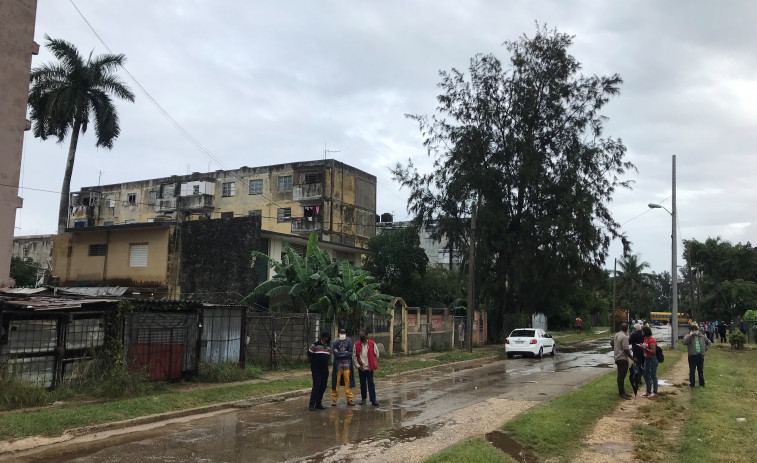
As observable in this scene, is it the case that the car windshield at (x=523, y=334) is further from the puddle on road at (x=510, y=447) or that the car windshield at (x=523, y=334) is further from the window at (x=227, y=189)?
the window at (x=227, y=189)

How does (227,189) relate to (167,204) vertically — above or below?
above

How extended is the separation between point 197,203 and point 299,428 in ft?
175

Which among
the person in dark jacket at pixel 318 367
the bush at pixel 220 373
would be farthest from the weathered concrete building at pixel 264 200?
the person in dark jacket at pixel 318 367

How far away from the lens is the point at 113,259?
32.5 m

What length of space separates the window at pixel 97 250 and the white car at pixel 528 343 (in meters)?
22.7

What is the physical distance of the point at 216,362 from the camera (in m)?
16.7

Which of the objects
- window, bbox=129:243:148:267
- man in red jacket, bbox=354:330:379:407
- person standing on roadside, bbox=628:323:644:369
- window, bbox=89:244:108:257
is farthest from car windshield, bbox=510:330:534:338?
window, bbox=89:244:108:257

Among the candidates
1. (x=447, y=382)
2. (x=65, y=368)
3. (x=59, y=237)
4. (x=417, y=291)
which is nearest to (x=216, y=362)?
(x=65, y=368)

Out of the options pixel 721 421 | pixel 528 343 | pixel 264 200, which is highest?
pixel 264 200

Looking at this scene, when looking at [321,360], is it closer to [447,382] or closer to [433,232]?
[447,382]

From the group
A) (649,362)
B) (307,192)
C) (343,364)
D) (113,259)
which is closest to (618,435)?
(649,362)

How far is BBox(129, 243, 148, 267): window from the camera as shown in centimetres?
3195

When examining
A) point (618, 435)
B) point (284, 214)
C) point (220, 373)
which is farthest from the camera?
point (284, 214)

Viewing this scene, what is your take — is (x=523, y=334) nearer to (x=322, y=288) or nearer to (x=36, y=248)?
(x=322, y=288)
